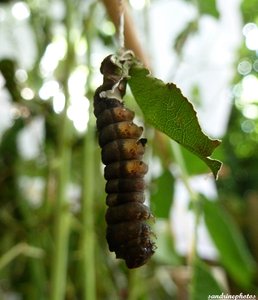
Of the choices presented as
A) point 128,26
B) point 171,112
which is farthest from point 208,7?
point 171,112

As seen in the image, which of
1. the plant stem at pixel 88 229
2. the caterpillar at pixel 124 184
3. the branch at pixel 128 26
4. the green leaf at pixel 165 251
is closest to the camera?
the caterpillar at pixel 124 184

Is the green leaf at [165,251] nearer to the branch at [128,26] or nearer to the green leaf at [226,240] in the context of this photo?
the green leaf at [226,240]

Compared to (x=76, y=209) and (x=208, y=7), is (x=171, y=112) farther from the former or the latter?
(x=76, y=209)

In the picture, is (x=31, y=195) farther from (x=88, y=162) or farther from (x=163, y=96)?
(x=163, y=96)

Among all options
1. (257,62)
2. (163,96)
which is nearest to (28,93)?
(163,96)

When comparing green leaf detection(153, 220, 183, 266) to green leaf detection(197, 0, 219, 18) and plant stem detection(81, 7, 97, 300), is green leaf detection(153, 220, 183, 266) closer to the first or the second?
plant stem detection(81, 7, 97, 300)

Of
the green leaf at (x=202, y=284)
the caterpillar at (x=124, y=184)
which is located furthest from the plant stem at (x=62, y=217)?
the caterpillar at (x=124, y=184)
